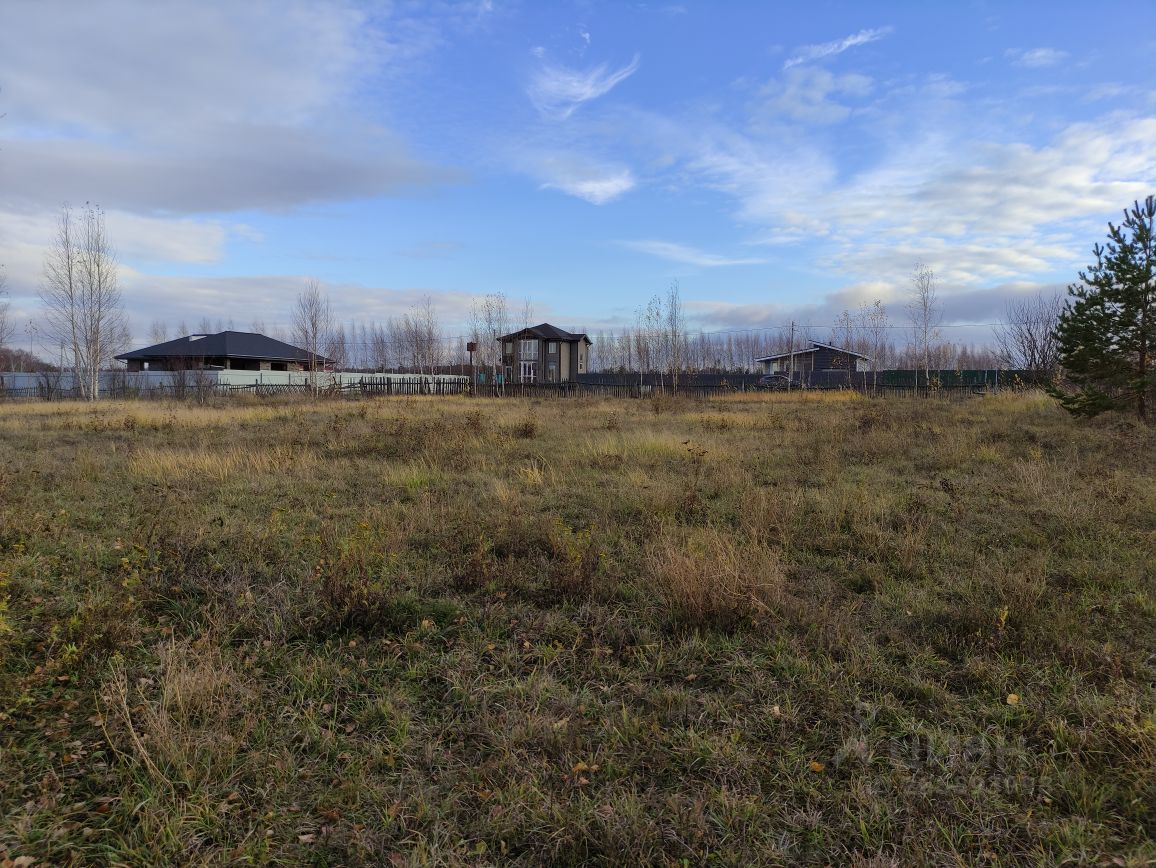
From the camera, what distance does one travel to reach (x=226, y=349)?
41.2 meters

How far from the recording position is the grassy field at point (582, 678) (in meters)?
2.14

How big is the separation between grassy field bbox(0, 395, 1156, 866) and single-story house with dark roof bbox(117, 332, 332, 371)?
36925mm

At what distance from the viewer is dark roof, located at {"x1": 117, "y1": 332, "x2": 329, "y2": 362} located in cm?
4084

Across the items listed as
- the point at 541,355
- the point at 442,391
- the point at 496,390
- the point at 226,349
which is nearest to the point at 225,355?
the point at 226,349

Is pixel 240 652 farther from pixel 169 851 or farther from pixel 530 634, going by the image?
pixel 530 634

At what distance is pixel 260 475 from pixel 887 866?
7795 millimetres

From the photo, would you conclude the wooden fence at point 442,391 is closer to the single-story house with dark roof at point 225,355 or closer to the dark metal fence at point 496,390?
the dark metal fence at point 496,390

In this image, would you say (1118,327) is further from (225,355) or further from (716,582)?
(225,355)

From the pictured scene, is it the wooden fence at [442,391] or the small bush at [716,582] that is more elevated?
the wooden fence at [442,391]

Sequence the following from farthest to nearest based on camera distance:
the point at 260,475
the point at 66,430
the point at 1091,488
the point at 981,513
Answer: the point at 66,430, the point at 260,475, the point at 1091,488, the point at 981,513

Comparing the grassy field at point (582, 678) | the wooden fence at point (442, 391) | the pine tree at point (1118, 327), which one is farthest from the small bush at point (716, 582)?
the wooden fence at point (442, 391)

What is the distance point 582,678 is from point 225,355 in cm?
4458

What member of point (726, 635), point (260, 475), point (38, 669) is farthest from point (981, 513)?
point (260, 475)

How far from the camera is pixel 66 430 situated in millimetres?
13438
